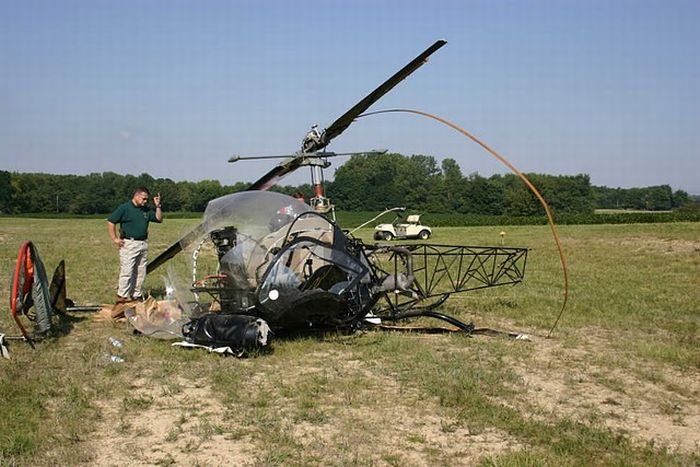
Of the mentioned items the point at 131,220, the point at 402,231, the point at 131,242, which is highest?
the point at 131,220

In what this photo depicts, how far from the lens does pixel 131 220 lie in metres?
10.6

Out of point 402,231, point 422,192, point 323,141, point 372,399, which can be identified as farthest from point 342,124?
point 422,192

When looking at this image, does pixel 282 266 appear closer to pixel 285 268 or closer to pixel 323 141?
pixel 285 268

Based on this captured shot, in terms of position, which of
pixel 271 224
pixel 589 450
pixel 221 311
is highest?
pixel 271 224

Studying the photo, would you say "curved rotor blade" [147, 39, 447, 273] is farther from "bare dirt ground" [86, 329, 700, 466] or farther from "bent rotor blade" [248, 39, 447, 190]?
"bare dirt ground" [86, 329, 700, 466]

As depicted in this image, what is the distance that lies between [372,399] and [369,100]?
11.1ft

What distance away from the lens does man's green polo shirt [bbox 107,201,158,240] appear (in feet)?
34.7

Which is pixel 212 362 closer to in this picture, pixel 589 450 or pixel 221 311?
pixel 221 311

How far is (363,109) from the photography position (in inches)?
313

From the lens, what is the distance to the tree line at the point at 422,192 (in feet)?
238

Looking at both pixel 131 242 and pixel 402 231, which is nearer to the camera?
pixel 131 242

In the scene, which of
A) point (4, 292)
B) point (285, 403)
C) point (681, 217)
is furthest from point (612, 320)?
point (681, 217)

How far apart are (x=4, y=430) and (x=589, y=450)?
4401 millimetres

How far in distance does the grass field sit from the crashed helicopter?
32cm
